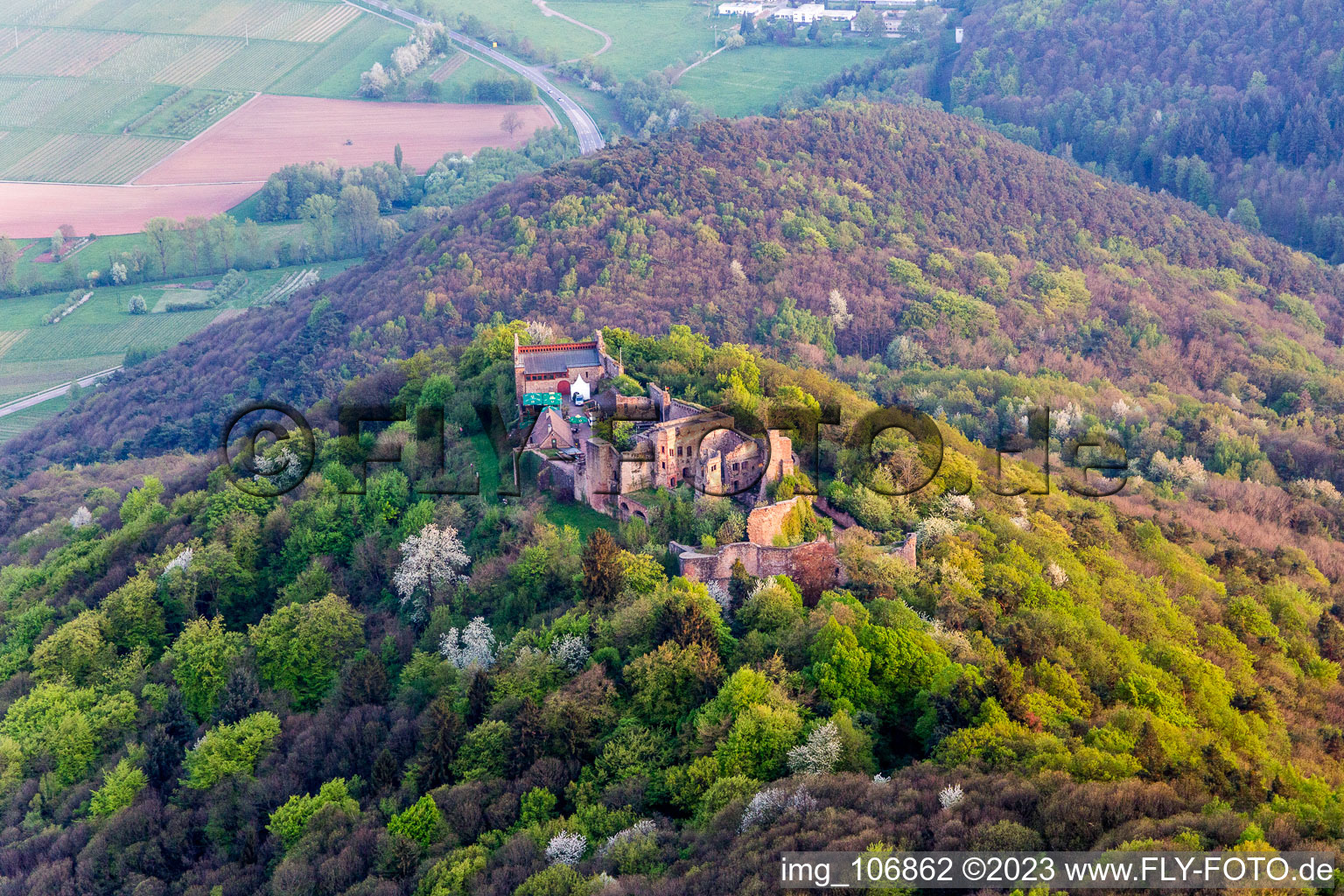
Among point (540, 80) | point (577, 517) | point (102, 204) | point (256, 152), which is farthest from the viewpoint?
point (540, 80)

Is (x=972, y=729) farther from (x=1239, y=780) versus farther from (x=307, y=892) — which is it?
(x=307, y=892)

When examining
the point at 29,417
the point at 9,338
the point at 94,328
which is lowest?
the point at 29,417

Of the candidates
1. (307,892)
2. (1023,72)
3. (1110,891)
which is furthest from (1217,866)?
(1023,72)

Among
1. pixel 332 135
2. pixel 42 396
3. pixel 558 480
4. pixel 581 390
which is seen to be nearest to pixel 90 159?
pixel 332 135

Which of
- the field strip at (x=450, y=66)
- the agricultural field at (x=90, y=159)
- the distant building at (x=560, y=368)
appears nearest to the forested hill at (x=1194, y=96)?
the field strip at (x=450, y=66)

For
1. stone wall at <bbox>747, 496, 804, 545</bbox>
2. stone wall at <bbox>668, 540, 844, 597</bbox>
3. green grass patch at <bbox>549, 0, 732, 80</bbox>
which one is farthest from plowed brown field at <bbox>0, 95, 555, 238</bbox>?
stone wall at <bbox>668, 540, 844, 597</bbox>

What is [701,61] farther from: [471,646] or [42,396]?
[471,646]

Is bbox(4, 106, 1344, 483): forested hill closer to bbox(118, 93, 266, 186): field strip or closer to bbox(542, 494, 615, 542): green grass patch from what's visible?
bbox(118, 93, 266, 186): field strip
